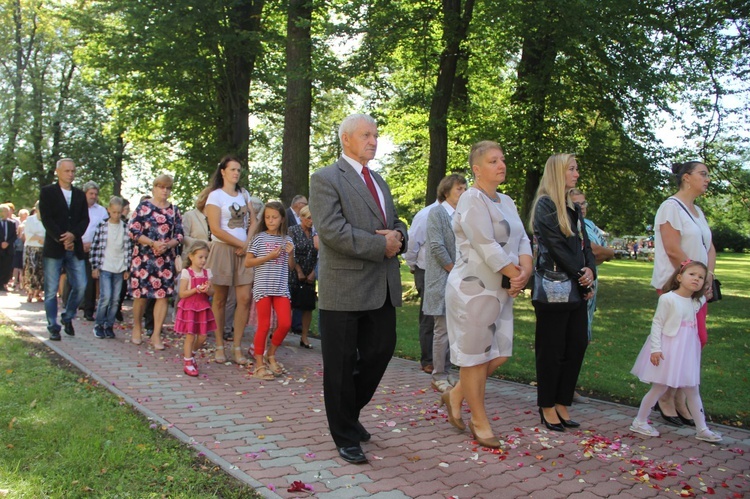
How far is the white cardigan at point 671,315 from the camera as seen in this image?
5.45 meters

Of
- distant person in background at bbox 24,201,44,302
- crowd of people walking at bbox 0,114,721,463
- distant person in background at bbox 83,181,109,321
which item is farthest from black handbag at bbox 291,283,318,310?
distant person in background at bbox 24,201,44,302

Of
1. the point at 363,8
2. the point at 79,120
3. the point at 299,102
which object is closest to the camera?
the point at 299,102

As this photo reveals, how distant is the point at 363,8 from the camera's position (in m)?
14.9

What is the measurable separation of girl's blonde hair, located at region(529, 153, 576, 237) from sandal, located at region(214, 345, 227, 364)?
4.23 meters

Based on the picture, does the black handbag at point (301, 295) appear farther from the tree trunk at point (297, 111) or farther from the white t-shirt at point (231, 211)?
the tree trunk at point (297, 111)

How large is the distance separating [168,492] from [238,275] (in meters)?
4.32

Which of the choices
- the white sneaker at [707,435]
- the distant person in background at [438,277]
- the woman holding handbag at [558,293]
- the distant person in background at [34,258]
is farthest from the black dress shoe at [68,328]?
the white sneaker at [707,435]

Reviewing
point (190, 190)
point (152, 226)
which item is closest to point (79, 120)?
point (190, 190)

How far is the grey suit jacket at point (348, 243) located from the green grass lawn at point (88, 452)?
143cm

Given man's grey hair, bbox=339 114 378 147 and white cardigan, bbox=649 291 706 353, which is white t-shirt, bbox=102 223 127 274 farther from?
white cardigan, bbox=649 291 706 353

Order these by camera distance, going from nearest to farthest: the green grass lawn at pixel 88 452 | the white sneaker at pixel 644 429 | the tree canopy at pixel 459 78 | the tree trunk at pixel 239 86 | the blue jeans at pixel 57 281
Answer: the green grass lawn at pixel 88 452 < the white sneaker at pixel 644 429 < the blue jeans at pixel 57 281 < the tree canopy at pixel 459 78 < the tree trunk at pixel 239 86

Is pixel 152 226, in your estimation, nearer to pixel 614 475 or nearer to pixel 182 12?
pixel 614 475

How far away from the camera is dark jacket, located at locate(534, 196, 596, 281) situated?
5422 millimetres

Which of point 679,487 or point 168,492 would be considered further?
point 679,487
